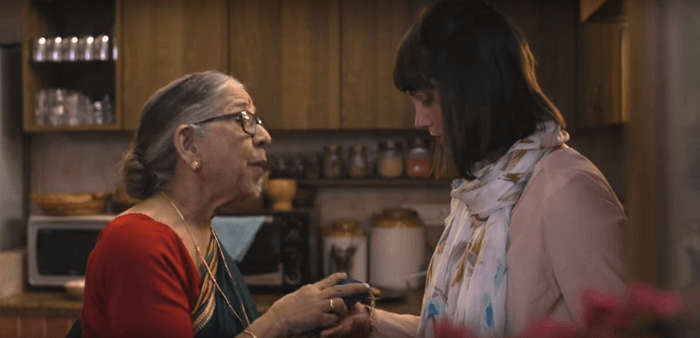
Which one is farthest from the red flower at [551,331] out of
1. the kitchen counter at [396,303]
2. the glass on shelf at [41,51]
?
the glass on shelf at [41,51]

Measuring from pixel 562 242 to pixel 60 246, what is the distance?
2518 mm

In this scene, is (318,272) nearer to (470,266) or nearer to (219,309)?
(219,309)

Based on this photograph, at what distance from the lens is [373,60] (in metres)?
2.90

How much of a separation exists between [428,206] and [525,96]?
2.13 meters

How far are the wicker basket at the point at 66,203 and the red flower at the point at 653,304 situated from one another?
113 inches

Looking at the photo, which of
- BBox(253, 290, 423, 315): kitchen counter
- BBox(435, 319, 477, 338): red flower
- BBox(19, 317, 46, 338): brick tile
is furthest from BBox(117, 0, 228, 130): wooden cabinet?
BBox(435, 319, 477, 338): red flower

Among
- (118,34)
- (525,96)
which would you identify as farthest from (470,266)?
(118,34)

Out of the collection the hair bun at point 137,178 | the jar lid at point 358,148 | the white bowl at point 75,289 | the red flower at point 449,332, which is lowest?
the white bowl at point 75,289

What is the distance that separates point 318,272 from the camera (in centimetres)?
311

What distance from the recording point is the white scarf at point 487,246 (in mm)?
1103

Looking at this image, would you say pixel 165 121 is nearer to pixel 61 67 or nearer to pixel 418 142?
pixel 418 142

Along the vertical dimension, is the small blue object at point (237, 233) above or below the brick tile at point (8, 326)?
above

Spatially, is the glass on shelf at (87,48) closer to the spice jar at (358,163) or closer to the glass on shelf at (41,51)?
the glass on shelf at (41,51)

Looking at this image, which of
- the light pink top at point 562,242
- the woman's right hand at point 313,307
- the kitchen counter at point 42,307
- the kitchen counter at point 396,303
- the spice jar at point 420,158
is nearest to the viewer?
the light pink top at point 562,242
